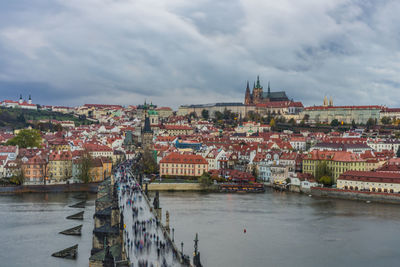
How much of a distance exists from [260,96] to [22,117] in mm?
61208

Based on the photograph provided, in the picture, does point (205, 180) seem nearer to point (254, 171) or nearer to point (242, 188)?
point (242, 188)

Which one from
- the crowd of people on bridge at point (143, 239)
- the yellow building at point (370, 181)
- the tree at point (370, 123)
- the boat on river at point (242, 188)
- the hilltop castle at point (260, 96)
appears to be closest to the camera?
the crowd of people on bridge at point (143, 239)

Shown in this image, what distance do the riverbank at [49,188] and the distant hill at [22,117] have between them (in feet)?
179

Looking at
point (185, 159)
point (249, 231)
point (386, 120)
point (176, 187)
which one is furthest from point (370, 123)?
point (249, 231)

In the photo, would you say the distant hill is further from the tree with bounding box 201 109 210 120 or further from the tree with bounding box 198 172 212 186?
the tree with bounding box 198 172 212 186

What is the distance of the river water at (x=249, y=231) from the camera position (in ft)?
66.0

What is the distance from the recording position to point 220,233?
24.0 meters

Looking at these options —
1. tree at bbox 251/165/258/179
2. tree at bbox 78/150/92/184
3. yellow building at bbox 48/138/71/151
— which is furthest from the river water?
yellow building at bbox 48/138/71/151

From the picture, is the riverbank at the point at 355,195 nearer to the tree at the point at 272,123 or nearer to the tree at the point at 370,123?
the tree at the point at 370,123

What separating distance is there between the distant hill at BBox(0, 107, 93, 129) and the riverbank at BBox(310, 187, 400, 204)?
67.9 metres

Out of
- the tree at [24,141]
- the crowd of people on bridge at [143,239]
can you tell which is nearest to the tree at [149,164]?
the tree at [24,141]

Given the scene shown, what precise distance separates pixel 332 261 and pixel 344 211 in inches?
452

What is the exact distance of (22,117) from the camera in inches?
3861

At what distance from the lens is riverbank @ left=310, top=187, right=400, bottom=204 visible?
34.6 meters
